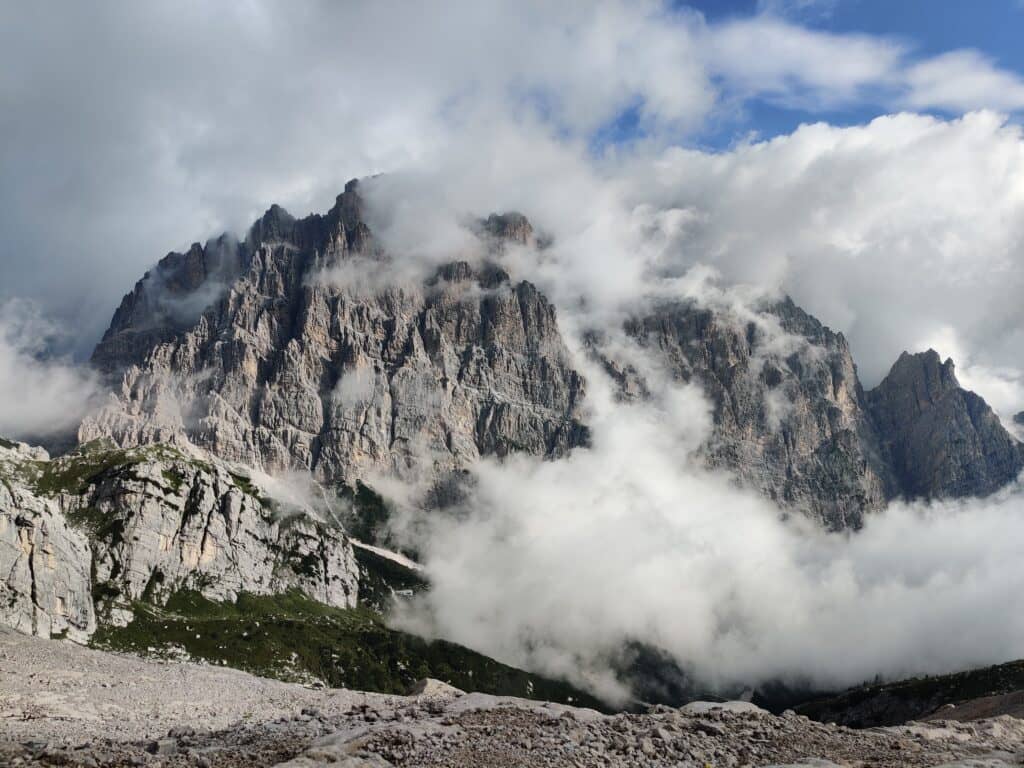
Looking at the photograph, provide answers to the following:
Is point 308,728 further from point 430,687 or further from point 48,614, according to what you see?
point 48,614

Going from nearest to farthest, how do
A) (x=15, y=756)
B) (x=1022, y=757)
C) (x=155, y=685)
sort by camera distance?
(x=15, y=756), (x=1022, y=757), (x=155, y=685)

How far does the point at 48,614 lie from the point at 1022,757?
210m

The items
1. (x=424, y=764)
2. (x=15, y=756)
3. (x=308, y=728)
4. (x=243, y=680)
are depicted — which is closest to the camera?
(x=15, y=756)

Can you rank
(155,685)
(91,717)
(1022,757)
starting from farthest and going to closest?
(155,685) → (91,717) → (1022,757)

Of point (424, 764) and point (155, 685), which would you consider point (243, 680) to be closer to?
point (155, 685)

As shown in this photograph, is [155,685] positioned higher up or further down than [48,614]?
further down

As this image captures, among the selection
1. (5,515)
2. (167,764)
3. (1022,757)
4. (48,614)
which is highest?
(5,515)

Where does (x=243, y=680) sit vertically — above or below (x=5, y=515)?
below

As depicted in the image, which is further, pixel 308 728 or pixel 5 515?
pixel 5 515

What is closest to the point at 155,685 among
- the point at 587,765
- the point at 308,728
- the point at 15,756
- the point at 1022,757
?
the point at 308,728

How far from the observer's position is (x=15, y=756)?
3303 centimetres

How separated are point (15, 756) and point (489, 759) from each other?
19.2 meters

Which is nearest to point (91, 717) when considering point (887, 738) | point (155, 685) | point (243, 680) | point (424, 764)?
point (155, 685)

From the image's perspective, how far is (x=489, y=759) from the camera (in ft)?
122
